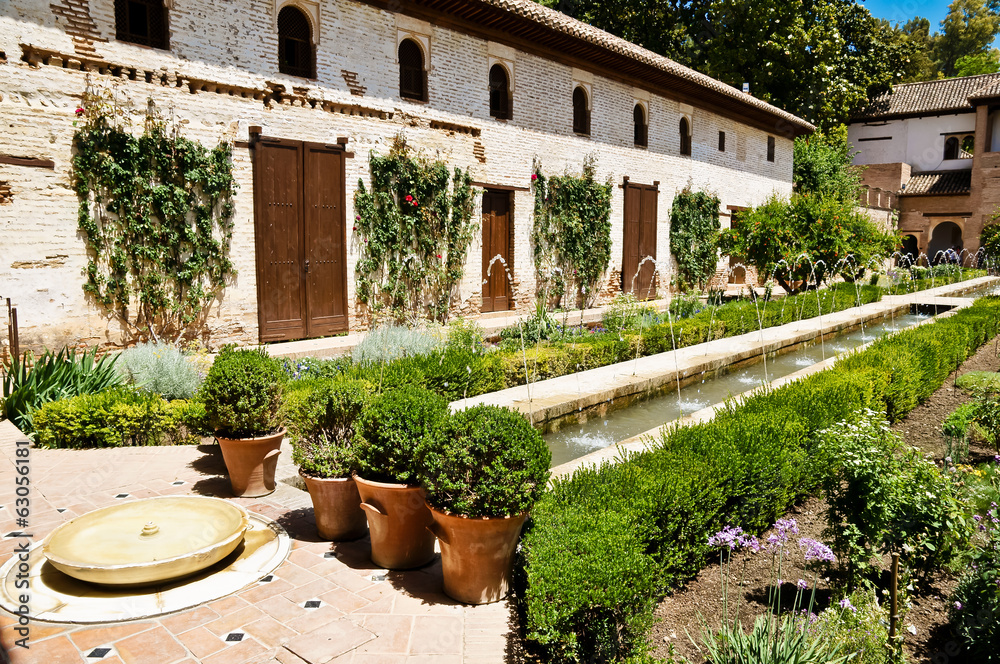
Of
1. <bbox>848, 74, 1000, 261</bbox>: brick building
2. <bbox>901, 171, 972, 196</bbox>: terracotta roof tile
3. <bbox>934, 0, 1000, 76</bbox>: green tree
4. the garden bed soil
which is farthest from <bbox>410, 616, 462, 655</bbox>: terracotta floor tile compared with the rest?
<bbox>934, 0, 1000, 76</bbox>: green tree

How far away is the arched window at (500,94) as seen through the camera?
13219 mm

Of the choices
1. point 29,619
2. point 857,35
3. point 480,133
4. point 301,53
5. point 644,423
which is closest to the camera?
point 29,619

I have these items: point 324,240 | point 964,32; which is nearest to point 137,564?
point 324,240

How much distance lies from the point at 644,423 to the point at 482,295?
6746mm

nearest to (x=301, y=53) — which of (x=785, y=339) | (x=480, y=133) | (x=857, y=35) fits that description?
(x=480, y=133)

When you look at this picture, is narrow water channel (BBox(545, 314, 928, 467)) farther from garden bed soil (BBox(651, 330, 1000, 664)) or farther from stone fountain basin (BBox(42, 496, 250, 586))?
stone fountain basin (BBox(42, 496, 250, 586))

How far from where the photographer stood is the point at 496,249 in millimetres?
13406

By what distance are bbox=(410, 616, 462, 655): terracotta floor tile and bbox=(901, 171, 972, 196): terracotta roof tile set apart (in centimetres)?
3673

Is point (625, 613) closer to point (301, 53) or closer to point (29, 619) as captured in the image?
point (29, 619)

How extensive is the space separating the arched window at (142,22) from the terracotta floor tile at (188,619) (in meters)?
7.79

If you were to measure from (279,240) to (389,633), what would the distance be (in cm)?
794

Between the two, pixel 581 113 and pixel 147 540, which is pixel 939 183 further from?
pixel 147 540

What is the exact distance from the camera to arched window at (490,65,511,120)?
13.2 metres

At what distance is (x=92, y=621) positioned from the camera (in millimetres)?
2955
